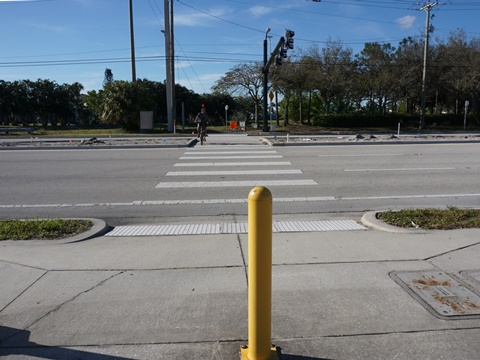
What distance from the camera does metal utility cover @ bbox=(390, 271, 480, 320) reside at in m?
3.53

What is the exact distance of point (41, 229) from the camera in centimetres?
598

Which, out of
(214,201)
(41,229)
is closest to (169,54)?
(214,201)

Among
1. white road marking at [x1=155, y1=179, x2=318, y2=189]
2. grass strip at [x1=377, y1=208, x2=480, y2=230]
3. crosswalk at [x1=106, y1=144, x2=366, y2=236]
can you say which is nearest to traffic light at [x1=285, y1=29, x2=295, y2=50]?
crosswalk at [x1=106, y1=144, x2=366, y2=236]

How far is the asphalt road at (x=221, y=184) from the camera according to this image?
784 centimetres

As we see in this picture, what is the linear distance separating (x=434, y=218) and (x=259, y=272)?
4.66 m

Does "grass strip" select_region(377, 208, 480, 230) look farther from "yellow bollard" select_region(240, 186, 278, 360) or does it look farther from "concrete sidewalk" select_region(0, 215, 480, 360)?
"yellow bollard" select_region(240, 186, 278, 360)

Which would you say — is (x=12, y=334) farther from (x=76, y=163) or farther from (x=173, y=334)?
(x=76, y=163)

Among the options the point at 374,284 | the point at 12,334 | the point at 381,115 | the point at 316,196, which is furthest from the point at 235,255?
the point at 381,115

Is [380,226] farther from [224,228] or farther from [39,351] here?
[39,351]

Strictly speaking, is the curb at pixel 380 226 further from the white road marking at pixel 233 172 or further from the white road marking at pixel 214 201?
the white road marking at pixel 233 172

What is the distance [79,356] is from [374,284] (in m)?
2.78

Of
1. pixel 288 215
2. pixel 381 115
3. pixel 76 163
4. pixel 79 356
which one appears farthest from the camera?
pixel 381 115

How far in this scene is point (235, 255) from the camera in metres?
4.99

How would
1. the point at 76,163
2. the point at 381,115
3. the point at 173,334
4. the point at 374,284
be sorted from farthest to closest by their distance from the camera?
1. the point at 381,115
2. the point at 76,163
3. the point at 374,284
4. the point at 173,334
